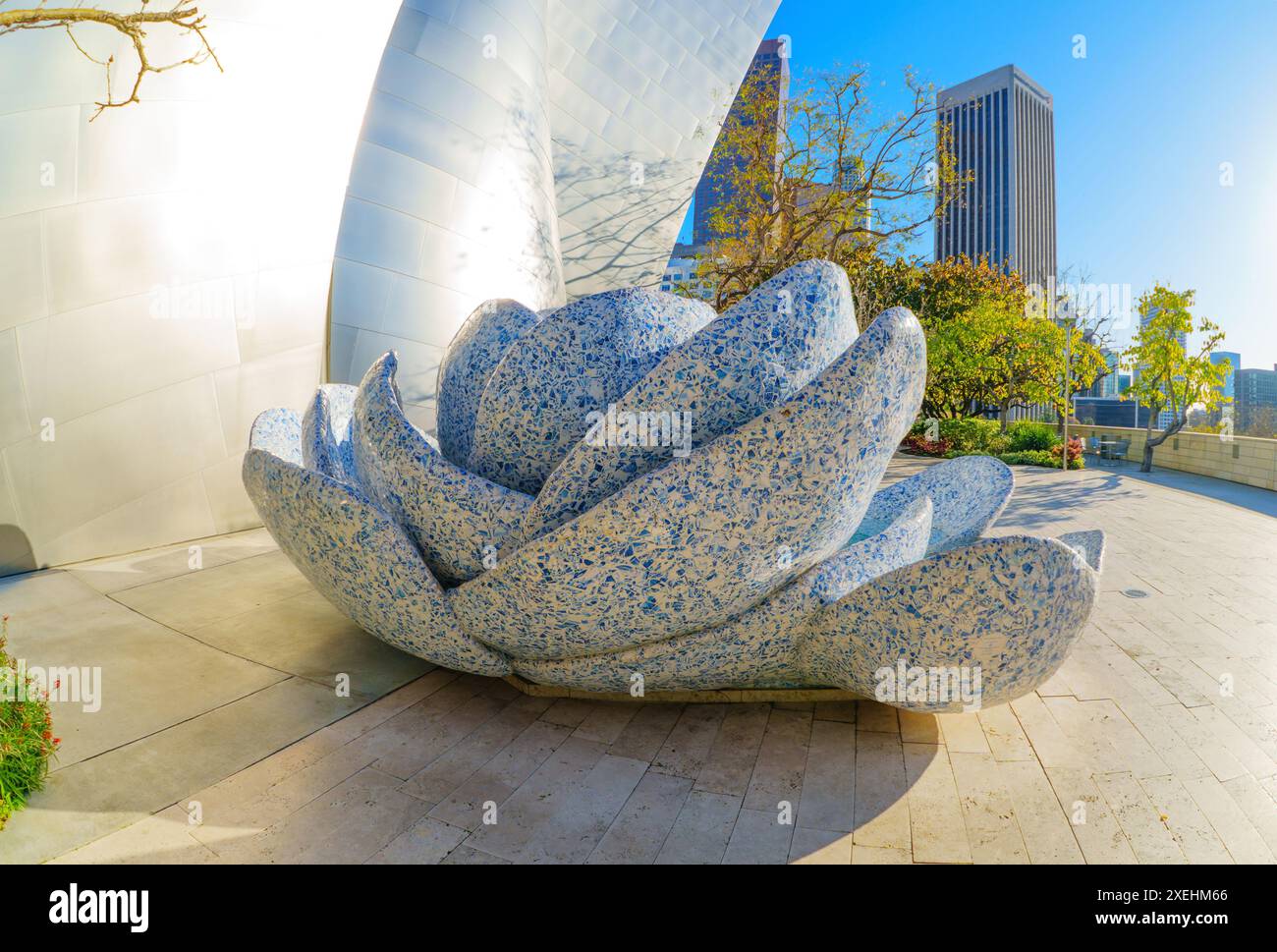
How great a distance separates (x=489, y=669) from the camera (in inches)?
152

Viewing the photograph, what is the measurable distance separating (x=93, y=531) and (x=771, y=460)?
723 centimetres

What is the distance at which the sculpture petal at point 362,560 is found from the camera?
353cm

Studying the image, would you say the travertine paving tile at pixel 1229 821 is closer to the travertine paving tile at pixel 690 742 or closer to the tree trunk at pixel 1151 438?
the travertine paving tile at pixel 690 742

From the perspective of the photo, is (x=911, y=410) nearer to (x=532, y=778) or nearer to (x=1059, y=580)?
(x=1059, y=580)

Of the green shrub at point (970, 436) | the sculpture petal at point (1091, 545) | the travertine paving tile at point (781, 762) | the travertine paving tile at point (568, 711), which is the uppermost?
the green shrub at point (970, 436)

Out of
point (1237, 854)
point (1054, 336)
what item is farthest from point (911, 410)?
point (1054, 336)

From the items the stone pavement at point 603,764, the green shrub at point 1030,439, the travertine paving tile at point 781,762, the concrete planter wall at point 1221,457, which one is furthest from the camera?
the green shrub at point 1030,439

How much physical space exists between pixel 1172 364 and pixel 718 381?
17.9 meters

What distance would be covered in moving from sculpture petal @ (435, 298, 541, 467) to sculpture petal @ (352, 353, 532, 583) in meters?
0.49

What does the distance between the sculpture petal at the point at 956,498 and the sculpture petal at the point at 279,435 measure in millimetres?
4225

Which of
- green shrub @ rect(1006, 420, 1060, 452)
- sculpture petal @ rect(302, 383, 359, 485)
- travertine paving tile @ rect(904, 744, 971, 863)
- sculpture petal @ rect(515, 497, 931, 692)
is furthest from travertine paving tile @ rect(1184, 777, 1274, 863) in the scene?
green shrub @ rect(1006, 420, 1060, 452)

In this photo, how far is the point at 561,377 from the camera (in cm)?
360

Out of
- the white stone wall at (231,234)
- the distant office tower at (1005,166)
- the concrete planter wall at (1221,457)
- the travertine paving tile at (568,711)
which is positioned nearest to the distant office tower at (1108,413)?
the distant office tower at (1005,166)

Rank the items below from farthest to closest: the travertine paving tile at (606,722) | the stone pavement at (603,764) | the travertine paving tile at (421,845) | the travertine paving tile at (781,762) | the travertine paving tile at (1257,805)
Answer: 1. the travertine paving tile at (606,722)
2. the travertine paving tile at (781,762)
3. the travertine paving tile at (1257,805)
4. the stone pavement at (603,764)
5. the travertine paving tile at (421,845)
